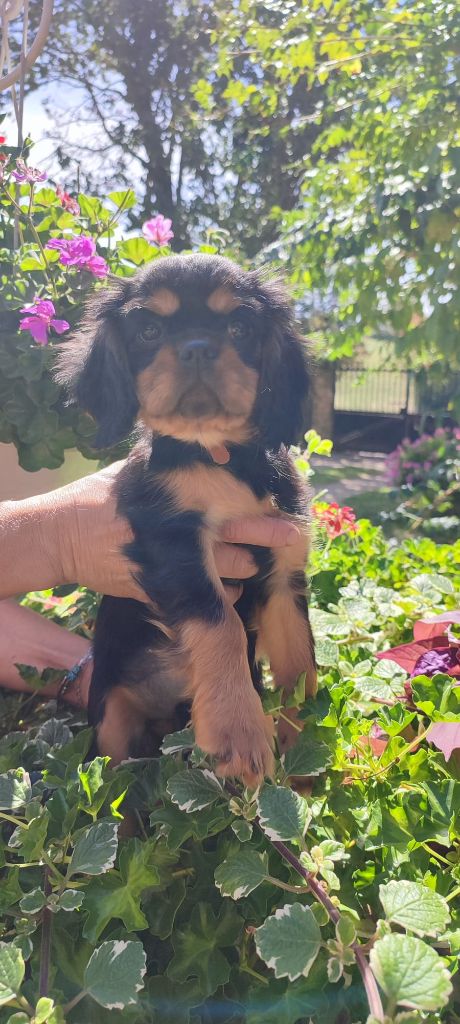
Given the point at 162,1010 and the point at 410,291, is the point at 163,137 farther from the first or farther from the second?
the point at 162,1010

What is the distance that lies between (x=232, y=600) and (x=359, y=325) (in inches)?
176

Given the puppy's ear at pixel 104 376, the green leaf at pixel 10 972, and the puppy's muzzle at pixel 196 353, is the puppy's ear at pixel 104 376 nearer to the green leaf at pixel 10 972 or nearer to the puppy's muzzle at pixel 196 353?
the puppy's muzzle at pixel 196 353

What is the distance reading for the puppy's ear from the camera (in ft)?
5.98

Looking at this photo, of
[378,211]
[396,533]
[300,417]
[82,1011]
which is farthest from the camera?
[396,533]

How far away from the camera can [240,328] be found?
1812 mm

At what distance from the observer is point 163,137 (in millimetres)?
14969

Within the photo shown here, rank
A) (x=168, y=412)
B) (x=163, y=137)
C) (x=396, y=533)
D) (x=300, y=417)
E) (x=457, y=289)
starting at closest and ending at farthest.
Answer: (x=168, y=412) < (x=300, y=417) < (x=457, y=289) < (x=396, y=533) < (x=163, y=137)

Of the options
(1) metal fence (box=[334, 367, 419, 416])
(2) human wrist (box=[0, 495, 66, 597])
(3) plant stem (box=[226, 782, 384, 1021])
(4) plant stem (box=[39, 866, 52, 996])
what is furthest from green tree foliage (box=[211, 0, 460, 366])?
(1) metal fence (box=[334, 367, 419, 416])

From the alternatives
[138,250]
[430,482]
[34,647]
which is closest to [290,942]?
[34,647]

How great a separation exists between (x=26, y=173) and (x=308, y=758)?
2104 millimetres

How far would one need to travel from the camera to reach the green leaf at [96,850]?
1.07m

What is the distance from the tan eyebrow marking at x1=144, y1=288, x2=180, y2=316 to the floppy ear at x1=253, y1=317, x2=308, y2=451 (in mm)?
257

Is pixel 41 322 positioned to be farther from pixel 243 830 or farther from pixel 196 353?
pixel 243 830

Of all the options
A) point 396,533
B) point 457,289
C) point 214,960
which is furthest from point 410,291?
point 214,960
